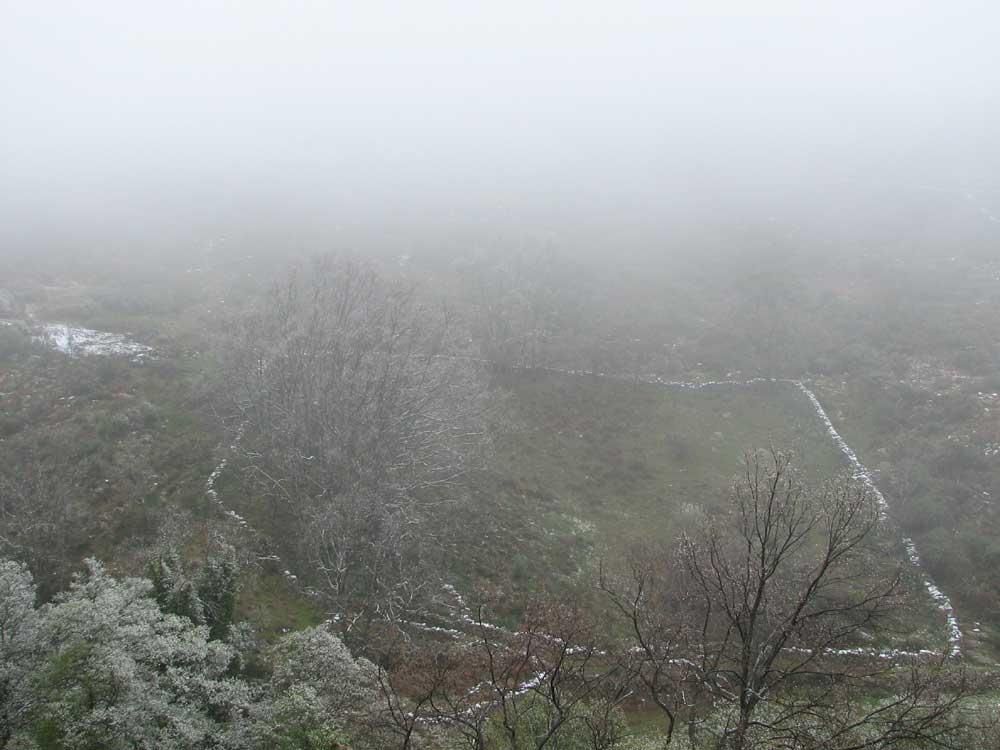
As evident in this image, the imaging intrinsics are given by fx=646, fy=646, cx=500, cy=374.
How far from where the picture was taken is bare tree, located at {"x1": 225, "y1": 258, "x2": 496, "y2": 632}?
20.1 metres

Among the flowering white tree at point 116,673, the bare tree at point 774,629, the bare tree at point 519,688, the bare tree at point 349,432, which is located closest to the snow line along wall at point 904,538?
the bare tree at point 774,629

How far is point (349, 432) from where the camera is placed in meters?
21.0

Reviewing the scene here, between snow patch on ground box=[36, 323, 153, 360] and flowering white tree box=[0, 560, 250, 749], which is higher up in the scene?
snow patch on ground box=[36, 323, 153, 360]

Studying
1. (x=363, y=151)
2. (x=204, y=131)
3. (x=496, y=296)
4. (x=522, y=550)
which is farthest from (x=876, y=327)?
(x=204, y=131)

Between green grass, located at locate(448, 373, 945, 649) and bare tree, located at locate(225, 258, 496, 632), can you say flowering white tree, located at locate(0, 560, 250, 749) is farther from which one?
green grass, located at locate(448, 373, 945, 649)

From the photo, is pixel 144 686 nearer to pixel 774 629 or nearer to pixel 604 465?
pixel 774 629

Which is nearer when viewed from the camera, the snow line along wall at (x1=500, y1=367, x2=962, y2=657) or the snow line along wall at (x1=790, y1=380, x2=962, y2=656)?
the snow line along wall at (x1=790, y1=380, x2=962, y2=656)

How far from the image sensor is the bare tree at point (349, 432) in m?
20.1

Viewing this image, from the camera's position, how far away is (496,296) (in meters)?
43.4

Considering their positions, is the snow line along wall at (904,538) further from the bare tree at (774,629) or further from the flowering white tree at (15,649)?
the flowering white tree at (15,649)

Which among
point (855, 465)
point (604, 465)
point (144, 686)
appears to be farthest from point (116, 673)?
point (855, 465)

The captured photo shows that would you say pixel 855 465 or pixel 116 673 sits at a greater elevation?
pixel 855 465

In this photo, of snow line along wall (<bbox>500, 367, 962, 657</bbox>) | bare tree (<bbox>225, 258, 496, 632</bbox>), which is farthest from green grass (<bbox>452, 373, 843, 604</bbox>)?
bare tree (<bbox>225, 258, 496, 632</bbox>)

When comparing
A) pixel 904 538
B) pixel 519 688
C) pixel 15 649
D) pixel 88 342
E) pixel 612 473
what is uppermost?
pixel 88 342
